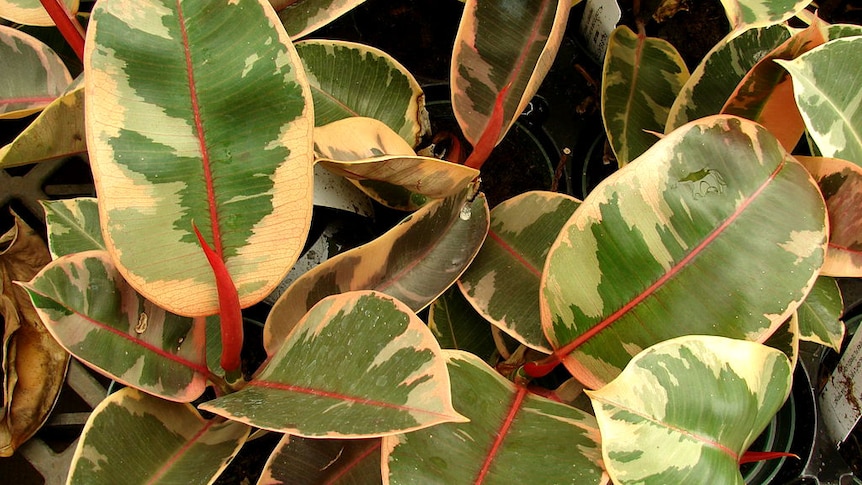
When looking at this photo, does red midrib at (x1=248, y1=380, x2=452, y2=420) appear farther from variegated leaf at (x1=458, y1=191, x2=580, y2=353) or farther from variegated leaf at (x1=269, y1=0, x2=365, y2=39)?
variegated leaf at (x1=269, y1=0, x2=365, y2=39)

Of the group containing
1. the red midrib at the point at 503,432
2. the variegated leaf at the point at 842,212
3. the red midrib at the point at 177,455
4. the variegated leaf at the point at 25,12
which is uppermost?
the variegated leaf at the point at 25,12

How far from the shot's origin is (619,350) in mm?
648

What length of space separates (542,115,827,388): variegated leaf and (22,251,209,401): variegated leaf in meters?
0.40

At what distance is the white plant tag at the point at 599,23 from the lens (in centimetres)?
89

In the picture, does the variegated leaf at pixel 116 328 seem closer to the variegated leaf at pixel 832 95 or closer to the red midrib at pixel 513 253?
the red midrib at pixel 513 253

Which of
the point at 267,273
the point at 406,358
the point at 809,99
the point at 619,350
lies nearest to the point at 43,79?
the point at 267,273

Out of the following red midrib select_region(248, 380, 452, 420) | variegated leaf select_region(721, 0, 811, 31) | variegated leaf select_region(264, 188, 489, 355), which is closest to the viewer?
red midrib select_region(248, 380, 452, 420)

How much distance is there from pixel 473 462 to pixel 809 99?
0.45m

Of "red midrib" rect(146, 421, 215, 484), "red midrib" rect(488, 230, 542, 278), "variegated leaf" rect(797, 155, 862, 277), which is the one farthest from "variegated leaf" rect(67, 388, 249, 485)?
"variegated leaf" rect(797, 155, 862, 277)

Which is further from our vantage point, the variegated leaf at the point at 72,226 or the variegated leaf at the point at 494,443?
the variegated leaf at the point at 72,226

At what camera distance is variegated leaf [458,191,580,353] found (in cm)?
74

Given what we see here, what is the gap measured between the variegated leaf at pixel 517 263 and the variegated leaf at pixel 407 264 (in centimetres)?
5

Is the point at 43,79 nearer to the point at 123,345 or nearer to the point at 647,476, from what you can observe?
the point at 123,345

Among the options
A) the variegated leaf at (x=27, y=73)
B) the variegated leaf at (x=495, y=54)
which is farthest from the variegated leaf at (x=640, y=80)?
the variegated leaf at (x=27, y=73)
